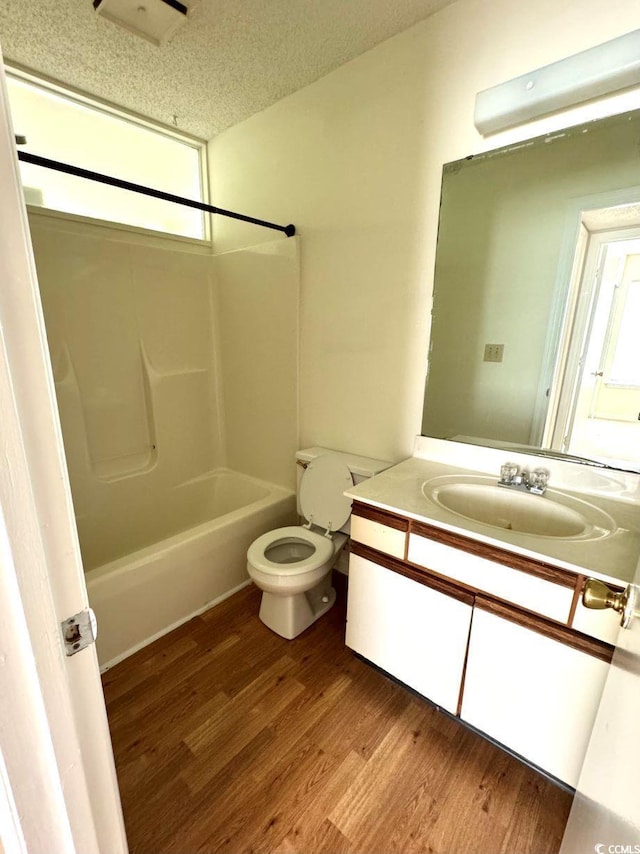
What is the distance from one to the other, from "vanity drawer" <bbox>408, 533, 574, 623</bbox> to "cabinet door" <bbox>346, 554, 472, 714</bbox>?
0.32 feet

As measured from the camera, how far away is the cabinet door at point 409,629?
4.15ft

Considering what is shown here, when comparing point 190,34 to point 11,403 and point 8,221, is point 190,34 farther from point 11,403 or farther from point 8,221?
point 11,403

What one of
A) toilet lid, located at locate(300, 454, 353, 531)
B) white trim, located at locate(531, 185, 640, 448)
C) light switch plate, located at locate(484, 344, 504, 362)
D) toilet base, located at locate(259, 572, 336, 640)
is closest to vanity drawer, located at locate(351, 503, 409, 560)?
toilet lid, located at locate(300, 454, 353, 531)

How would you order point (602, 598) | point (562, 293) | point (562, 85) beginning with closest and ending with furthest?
point (602, 598)
point (562, 85)
point (562, 293)

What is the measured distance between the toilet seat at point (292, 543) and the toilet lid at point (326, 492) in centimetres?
10

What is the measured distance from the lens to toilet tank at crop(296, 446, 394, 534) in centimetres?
185

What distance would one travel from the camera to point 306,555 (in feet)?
6.46

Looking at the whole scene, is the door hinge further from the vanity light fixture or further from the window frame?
the window frame

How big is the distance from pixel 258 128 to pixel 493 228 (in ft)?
4.95

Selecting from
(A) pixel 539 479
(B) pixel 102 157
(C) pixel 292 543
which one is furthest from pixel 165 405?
(A) pixel 539 479

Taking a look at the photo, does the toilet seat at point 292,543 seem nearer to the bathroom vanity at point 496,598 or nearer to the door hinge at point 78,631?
the bathroom vanity at point 496,598

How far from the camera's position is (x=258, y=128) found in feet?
6.94

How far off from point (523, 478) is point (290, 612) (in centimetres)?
118

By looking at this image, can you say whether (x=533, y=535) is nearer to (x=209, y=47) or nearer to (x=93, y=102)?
(x=209, y=47)
